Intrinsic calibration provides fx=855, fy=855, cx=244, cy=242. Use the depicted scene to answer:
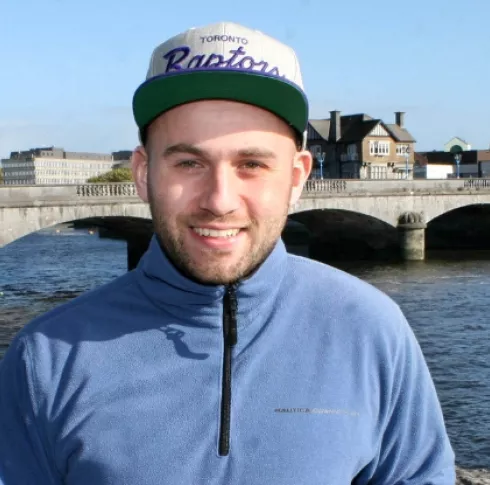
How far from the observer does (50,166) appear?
16488 centimetres

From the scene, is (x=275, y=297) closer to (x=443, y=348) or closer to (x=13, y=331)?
(x=443, y=348)

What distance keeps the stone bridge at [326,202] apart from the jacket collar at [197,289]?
1027 inches

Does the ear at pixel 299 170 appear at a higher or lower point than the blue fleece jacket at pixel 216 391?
higher

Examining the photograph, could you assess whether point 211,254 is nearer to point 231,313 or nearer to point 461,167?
point 231,313

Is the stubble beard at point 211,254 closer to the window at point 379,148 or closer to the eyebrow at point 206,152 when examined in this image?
the eyebrow at point 206,152

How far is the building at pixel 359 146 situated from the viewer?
67.8 metres

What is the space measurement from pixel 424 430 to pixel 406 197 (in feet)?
117

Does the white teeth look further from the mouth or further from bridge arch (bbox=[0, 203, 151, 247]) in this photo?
bridge arch (bbox=[0, 203, 151, 247])

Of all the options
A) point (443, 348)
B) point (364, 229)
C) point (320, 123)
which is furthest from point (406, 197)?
point (320, 123)

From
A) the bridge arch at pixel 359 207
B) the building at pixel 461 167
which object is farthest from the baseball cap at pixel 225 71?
the building at pixel 461 167

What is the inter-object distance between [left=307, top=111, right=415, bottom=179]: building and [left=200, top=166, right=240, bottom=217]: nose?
216 ft

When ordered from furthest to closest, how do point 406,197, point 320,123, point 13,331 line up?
point 320,123 < point 406,197 < point 13,331

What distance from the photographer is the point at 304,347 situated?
193 centimetres

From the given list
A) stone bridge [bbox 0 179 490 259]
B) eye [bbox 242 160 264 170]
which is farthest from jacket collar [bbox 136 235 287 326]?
stone bridge [bbox 0 179 490 259]
